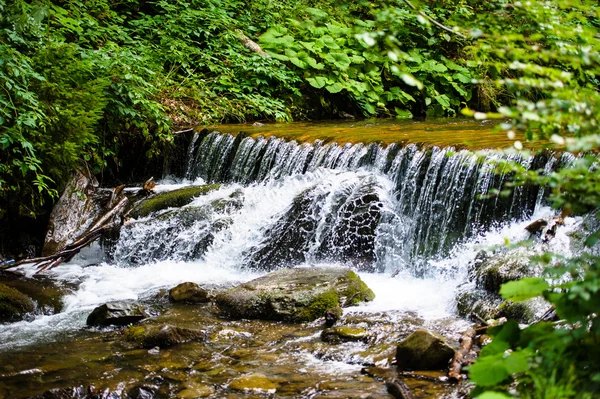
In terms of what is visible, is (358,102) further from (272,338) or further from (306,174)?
(272,338)

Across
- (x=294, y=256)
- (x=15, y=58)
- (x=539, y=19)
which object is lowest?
(x=294, y=256)

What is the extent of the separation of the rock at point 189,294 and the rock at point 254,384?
6.54 feet

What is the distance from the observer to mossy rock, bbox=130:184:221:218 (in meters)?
8.11

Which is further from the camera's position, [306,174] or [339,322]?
[306,174]

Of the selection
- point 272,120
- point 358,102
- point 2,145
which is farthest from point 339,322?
point 358,102

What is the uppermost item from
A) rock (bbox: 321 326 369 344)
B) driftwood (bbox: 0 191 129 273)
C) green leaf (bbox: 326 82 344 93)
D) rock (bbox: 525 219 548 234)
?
green leaf (bbox: 326 82 344 93)

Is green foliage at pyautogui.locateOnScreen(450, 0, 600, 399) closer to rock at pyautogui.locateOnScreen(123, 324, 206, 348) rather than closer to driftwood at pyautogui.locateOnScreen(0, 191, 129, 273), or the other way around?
rock at pyautogui.locateOnScreen(123, 324, 206, 348)

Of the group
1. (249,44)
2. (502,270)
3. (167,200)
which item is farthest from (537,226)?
(249,44)

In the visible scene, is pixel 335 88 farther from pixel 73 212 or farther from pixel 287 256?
pixel 73 212

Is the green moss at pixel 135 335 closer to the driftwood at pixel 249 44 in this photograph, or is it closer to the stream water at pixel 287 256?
the stream water at pixel 287 256

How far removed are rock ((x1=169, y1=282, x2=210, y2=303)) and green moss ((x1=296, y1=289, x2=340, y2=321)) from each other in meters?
1.13

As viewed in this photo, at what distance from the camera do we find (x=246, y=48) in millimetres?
12430

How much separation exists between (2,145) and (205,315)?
3.04 m

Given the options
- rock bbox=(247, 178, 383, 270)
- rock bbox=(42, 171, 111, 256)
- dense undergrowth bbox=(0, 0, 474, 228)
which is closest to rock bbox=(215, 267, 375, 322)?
rock bbox=(247, 178, 383, 270)
